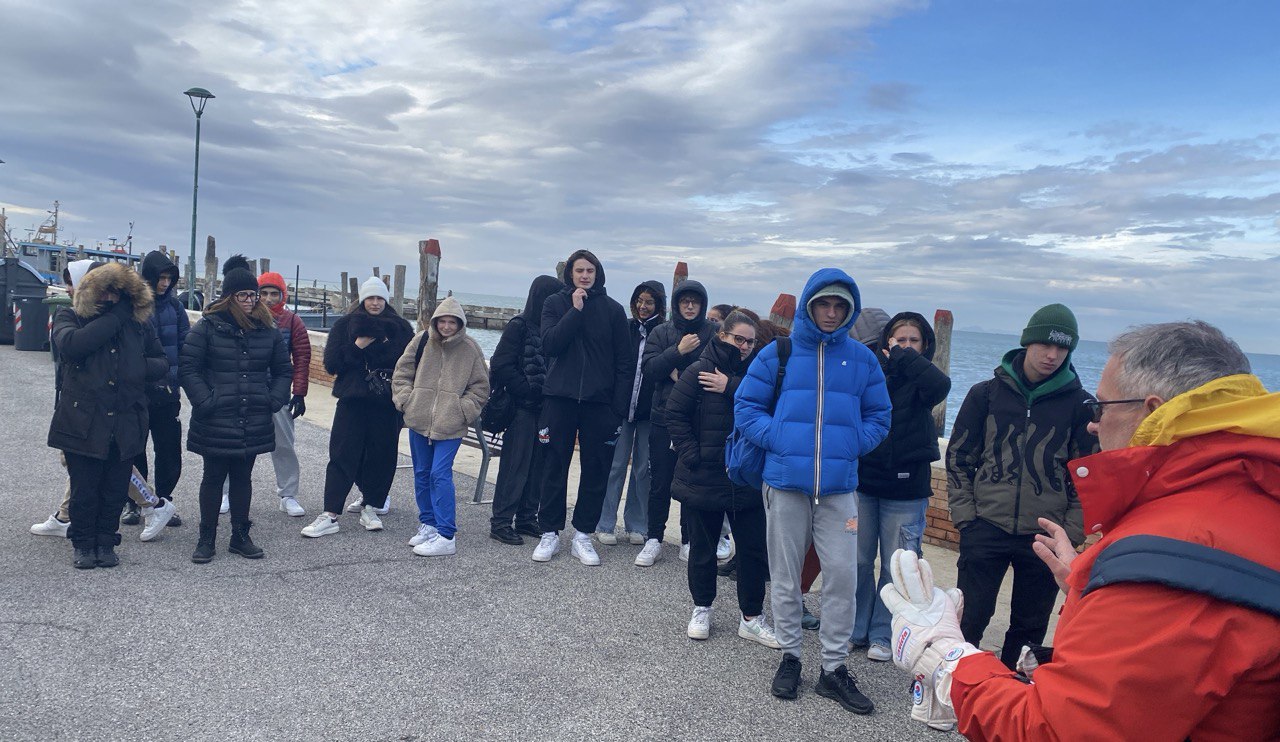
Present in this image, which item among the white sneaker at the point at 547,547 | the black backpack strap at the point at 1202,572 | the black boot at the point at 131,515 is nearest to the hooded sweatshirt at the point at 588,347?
the white sneaker at the point at 547,547

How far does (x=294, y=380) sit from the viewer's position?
246 inches

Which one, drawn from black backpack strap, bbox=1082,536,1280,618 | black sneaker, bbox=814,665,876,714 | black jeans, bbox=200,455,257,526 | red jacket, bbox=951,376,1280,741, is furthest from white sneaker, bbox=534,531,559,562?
black backpack strap, bbox=1082,536,1280,618

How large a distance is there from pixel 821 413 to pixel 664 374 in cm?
170

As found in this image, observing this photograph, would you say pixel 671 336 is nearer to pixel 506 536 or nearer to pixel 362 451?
pixel 506 536

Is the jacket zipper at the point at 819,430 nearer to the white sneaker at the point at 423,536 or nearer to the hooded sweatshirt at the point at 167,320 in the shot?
the white sneaker at the point at 423,536

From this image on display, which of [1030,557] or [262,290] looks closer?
[1030,557]

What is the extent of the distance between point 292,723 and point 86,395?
8.83ft

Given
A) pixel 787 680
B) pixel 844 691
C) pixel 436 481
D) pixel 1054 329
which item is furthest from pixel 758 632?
pixel 436 481

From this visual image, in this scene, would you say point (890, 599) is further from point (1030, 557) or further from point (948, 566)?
point (948, 566)

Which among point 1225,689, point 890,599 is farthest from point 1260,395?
point 890,599

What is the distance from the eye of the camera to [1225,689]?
1141 mm

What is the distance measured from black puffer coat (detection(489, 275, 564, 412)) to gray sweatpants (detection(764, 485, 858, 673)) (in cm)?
245

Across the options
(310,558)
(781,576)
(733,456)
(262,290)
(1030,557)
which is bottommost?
(310,558)

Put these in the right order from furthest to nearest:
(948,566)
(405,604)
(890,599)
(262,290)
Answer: (262,290) < (948,566) < (405,604) < (890,599)
